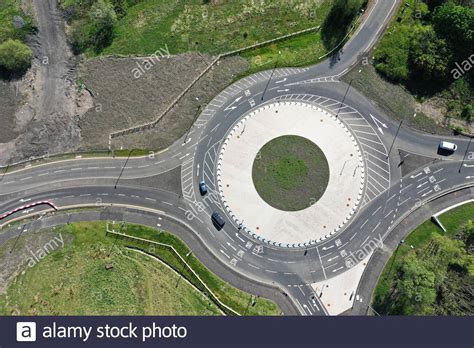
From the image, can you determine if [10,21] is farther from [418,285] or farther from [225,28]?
[418,285]

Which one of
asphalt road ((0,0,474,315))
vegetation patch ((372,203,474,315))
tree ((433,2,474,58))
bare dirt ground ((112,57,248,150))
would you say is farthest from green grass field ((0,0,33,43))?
vegetation patch ((372,203,474,315))

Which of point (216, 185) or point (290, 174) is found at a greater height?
point (290, 174)

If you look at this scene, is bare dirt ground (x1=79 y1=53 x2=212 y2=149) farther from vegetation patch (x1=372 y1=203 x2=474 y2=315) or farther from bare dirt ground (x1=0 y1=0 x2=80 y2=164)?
vegetation patch (x1=372 y1=203 x2=474 y2=315)

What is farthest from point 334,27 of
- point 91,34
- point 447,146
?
point 91,34

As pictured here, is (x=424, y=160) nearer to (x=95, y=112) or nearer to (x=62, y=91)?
(x=95, y=112)

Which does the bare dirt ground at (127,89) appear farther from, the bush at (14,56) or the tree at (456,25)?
the tree at (456,25)

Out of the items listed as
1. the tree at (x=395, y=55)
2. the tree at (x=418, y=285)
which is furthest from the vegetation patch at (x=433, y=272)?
the tree at (x=395, y=55)

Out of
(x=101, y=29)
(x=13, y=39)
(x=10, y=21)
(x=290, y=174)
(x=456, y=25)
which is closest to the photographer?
(x=456, y=25)
